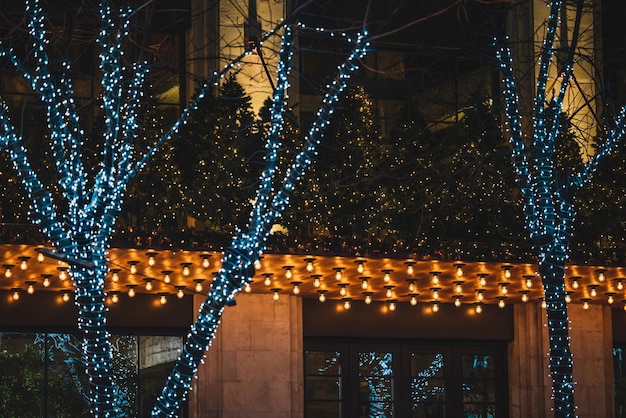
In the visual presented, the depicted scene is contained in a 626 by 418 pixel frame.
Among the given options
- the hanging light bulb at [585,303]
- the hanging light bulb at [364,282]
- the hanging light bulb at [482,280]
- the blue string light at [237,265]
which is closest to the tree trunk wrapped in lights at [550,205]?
the blue string light at [237,265]

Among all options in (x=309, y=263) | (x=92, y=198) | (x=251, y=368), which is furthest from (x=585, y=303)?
(x=92, y=198)

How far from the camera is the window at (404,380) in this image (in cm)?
2528

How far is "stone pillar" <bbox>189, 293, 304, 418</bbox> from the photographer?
77.6 feet

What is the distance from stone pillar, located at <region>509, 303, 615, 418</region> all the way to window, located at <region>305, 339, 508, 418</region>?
0.48 m

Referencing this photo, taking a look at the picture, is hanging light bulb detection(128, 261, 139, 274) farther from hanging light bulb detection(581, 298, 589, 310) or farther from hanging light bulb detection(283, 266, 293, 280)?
hanging light bulb detection(581, 298, 589, 310)

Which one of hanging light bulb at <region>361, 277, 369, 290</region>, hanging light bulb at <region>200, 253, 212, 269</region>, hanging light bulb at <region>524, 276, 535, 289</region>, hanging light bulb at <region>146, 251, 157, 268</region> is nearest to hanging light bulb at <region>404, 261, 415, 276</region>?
hanging light bulb at <region>361, 277, 369, 290</region>

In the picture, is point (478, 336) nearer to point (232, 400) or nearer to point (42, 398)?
point (232, 400)

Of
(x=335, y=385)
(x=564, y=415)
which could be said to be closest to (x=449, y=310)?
(x=335, y=385)

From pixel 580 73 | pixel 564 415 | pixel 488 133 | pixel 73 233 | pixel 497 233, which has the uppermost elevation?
pixel 580 73

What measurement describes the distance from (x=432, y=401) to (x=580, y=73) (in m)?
8.29

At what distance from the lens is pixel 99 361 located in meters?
14.3

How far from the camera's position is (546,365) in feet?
85.9

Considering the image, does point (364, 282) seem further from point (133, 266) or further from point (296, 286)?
point (133, 266)

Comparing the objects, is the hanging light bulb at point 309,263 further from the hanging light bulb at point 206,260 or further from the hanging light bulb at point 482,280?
the hanging light bulb at point 482,280
